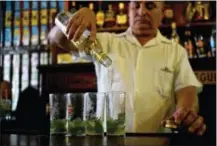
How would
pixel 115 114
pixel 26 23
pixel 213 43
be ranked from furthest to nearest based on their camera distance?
pixel 26 23
pixel 213 43
pixel 115 114

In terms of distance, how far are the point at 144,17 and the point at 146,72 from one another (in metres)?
0.25

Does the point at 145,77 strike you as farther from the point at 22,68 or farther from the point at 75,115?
the point at 22,68

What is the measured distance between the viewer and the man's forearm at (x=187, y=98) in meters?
1.51

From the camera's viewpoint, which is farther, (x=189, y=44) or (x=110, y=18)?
(x=110, y=18)

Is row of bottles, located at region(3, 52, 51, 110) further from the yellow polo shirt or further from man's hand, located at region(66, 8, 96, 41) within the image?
man's hand, located at region(66, 8, 96, 41)

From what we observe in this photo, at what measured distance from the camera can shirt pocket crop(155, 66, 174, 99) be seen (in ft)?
5.50

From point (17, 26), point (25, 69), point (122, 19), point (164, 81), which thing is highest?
point (17, 26)

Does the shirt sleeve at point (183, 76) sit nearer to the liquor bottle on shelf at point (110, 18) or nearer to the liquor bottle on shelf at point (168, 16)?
the liquor bottle on shelf at point (168, 16)

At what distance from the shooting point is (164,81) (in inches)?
66.8

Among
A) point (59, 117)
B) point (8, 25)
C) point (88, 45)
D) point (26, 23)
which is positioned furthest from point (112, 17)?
point (59, 117)

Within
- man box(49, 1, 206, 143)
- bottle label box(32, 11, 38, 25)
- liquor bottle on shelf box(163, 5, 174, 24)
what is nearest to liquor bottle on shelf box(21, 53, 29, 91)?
bottle label box(32, 11, 38, 25)

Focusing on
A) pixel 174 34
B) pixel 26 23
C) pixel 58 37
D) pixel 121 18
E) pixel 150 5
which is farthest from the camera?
pixel 26 23

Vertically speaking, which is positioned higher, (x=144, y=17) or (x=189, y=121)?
(x=144, y=17)

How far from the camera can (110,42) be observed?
1774 mm
